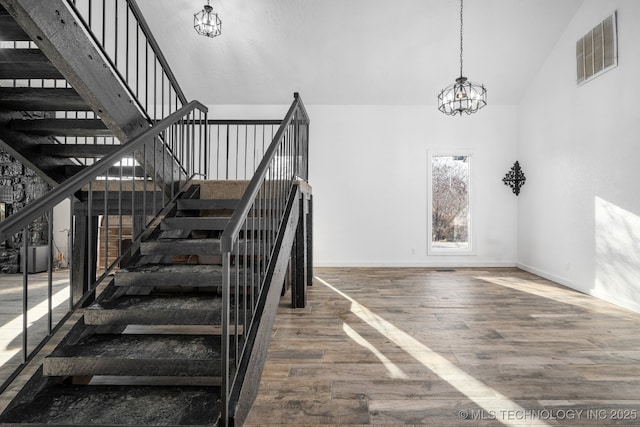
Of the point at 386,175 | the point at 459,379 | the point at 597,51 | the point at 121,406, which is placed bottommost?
the point at 459,379

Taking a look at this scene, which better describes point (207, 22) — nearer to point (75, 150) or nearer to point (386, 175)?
point (75, 150)

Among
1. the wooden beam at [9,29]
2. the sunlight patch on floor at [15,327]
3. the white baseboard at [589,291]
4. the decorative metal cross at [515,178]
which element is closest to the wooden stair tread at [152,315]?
the sunlight patch on floor at [15,327]

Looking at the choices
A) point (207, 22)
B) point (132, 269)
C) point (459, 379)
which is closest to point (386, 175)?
point (207, 22)

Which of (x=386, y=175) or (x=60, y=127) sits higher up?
(x=386, y=175)

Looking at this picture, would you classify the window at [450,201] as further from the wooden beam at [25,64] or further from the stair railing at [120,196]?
the wooden beam at [25,64]

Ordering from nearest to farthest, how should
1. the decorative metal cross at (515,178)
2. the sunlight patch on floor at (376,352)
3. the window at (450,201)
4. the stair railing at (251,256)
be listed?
the stair railing at (251,256), the sunlight patch on floor at (376,352), the decorative metal cross at (515,178), the window at (450,201)

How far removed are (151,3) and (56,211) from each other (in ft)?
14.1

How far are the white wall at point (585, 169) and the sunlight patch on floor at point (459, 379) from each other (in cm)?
274

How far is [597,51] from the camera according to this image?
14.4 ft

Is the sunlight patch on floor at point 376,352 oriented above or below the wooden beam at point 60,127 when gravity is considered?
below

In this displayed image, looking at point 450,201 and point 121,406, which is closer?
point 121,406

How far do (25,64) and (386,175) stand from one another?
538cm

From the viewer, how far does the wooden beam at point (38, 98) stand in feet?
7.85

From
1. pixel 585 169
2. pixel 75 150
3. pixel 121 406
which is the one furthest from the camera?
pixel 585 169
